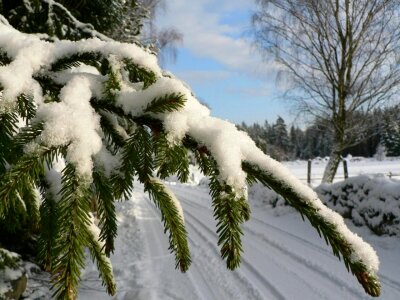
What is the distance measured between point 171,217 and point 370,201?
319 inches

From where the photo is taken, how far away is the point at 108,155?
94 centimetres

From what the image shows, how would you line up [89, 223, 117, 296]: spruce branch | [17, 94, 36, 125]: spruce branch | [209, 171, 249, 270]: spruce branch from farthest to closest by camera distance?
[89, 223, 117, 296]: spruce branch
[17, 94, 36, 125]: spruce branch
[209, 171, 249, 270]: spruce branch

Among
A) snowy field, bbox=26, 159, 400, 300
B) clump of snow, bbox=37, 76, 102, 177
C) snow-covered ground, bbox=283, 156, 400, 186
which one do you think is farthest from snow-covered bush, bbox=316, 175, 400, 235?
snow-covered ground, bbox=283, 156, 400, 186

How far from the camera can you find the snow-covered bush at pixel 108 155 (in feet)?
2.36

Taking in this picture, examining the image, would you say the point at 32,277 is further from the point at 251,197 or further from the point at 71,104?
the point at 251,197

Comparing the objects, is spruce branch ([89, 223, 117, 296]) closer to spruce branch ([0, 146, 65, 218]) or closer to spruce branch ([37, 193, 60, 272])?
spruce branch ([37, 193, 60, 272])

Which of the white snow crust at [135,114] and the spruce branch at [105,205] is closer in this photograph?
the white snow crust at [135,114]

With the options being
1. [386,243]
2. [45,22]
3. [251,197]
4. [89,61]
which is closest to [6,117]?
[89,61]

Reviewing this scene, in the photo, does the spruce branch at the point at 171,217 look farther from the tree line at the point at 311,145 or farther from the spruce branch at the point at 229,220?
the tree line at the point at 311,145

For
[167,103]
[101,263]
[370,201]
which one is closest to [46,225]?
[101,263]

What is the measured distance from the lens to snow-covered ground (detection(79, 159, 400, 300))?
502 centimetres

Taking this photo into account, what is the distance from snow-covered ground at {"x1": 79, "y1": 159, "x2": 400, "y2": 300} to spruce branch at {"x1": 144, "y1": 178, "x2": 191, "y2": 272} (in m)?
4.35

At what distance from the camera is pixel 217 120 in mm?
876

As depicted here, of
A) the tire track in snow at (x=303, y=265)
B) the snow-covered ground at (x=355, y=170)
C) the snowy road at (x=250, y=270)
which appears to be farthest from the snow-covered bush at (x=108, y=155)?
the snow-covered ground at (x=355, y=170)
